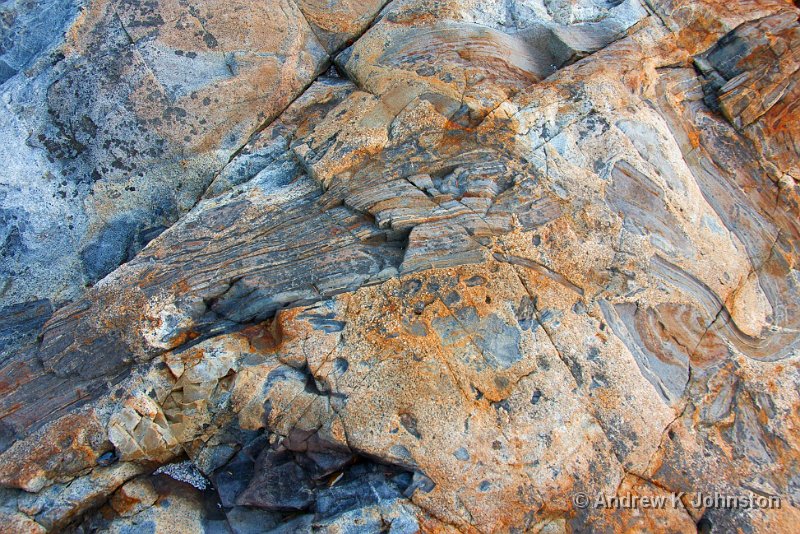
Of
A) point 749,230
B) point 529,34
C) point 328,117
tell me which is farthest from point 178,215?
point 749,230

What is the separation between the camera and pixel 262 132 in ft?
21.6

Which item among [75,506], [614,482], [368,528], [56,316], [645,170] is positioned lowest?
[614,482]

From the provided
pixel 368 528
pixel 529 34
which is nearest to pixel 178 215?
pixel 368 528

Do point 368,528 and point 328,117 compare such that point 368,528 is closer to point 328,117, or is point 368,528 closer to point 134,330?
point 134,330

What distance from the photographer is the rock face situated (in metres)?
4.70

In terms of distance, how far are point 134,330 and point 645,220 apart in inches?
203

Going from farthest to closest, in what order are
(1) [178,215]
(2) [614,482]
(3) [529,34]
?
1. (3) [529,34]
2. (1) [178,215]
3. (2) [614,482]

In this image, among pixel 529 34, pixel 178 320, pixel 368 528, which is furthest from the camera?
pixel 529 34

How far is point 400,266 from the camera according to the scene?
5141 mm

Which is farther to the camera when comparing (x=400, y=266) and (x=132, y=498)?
(x=400, y=266)

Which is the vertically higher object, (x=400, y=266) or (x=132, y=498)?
(x=400, y=266)

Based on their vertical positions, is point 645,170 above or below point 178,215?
below

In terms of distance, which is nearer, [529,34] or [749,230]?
[749,230]

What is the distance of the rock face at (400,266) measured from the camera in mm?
4695
